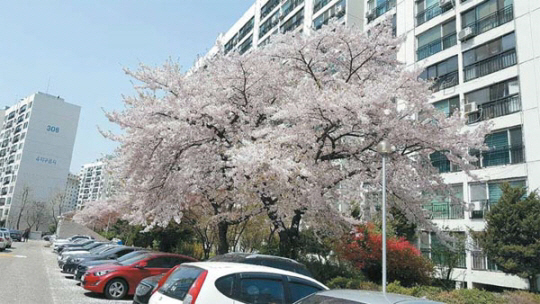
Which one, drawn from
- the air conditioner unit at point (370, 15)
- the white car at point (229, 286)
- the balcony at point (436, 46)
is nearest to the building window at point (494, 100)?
the balcony at point (436, 46)

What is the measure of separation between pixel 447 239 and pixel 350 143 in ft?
16.6

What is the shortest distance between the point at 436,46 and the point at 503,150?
8935 millimetres

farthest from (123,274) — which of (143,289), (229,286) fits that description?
(229,286)

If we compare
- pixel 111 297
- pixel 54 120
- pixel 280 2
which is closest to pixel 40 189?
pixel 54 120

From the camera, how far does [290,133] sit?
44.8 feet

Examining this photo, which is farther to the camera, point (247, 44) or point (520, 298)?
point (247, 44)

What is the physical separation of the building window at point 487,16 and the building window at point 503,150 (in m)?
6.58

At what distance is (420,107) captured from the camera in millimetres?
14156

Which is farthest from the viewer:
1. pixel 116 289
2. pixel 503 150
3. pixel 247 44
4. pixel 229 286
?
pixel 247 44

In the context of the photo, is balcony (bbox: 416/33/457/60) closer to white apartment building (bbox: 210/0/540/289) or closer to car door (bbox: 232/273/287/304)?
white apartment building (bbox: 210/0/540/289)

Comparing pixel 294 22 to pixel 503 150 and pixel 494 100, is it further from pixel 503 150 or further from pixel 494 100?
pixel 503 150

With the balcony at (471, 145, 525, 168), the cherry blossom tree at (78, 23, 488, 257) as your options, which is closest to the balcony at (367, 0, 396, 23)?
the balcony at (471, 145, 525, 168)

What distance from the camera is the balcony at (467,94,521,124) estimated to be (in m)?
21.8

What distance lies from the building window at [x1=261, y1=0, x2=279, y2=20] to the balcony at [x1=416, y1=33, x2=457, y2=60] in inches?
883
